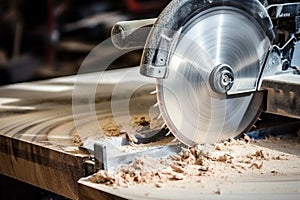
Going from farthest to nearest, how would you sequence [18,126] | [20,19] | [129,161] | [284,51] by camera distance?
[20,19]
[18,126]
[284,51]
[129,161]

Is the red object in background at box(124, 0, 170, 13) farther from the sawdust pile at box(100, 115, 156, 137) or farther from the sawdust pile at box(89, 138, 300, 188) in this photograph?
the sawdust pile at box(89, 138, 300, 188)

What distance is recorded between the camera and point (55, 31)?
5277 mm

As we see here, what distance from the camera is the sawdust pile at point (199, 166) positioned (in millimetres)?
1281

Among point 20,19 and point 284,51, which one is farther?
point 20,19

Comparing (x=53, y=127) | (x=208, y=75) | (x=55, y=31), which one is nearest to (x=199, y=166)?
(x=208, y=75)

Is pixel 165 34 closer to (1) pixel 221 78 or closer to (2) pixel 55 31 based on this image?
(1) pixel 221 78

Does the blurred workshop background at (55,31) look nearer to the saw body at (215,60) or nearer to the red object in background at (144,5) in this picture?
the red object in background at (144,5)

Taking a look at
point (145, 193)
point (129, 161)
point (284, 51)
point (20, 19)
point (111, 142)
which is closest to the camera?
point (145, 193)

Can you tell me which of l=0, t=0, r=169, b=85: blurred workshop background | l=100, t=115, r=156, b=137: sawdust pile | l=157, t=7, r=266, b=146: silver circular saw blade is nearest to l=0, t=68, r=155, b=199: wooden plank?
l=100, t=115, r=156, b=137: sawdust pile

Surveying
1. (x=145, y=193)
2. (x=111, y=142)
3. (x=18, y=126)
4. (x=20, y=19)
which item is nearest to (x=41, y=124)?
(x=18, y=126)

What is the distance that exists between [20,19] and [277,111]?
4413 mm

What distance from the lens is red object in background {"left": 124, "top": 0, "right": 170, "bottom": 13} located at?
5293 mm

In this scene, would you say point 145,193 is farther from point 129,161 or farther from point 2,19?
point 2,19

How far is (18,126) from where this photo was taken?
1749mm
